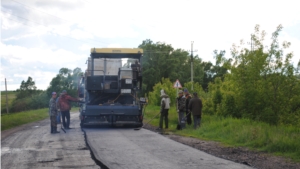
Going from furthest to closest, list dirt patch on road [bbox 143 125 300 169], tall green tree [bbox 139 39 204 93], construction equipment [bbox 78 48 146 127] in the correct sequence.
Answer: tall green tree [bbox 139 39 204 93] → construction equipment [bbox 78 48 146 127] → dirt patch on road [bbox 143 125 300 169]

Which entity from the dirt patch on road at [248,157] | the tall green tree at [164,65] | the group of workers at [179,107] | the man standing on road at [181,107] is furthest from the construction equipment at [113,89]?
the tall green tree at [164,65]

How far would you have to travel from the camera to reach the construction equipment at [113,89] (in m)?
18.5

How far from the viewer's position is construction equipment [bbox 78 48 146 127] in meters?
18.5

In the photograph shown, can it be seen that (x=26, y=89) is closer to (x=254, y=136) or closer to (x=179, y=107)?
(x=179, y=107)

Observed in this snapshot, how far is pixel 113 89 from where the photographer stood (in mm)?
19344

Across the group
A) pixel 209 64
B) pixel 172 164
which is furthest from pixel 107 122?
pixel 209 64

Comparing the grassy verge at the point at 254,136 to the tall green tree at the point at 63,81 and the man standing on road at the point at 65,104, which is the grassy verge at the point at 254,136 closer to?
the man standing on road at the point at 65,104

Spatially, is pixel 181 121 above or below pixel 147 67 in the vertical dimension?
below

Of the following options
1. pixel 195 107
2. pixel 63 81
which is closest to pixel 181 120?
pixel 195 107

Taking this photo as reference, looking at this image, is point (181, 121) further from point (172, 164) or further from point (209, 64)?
point (209, 64)

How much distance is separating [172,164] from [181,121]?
9293mm

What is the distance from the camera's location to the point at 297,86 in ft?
61.4

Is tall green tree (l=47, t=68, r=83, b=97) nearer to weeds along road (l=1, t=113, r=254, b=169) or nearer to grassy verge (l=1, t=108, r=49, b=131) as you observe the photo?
grassy verge (l=1, t=108, r=49, b=131)

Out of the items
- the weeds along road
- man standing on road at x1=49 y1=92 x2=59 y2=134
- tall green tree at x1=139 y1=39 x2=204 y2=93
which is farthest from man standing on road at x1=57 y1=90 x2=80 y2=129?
tall green tree at x1=139 y1=39 x2=204 y2=93
